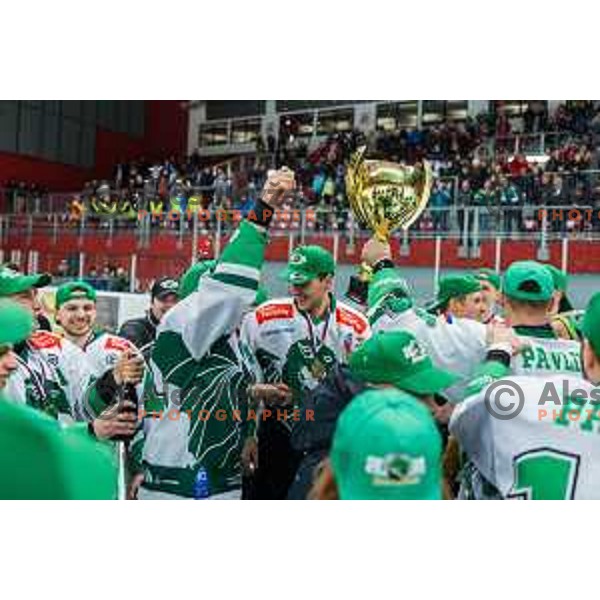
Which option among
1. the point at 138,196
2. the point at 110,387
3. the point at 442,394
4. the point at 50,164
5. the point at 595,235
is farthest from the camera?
the point at 50,164

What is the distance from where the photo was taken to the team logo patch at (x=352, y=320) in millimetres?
3023

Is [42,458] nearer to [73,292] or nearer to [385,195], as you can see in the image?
[385,195]

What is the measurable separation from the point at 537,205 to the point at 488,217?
0.84 feet

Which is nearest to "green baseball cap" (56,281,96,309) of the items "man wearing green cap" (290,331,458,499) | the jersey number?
"man wearing green cap" (290,331,458,499)

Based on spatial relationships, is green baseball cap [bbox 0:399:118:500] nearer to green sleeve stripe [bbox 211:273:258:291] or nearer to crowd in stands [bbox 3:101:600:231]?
green sleeve stripe [bbox 211:273:258:291]

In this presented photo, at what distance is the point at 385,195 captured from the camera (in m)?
3.10

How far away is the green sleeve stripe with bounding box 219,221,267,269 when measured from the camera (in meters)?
2.38

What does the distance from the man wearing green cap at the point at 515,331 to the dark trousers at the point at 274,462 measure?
586 mm

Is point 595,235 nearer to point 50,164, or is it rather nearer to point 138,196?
point 138,196

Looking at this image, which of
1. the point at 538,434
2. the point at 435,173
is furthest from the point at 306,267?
the point at 435,173

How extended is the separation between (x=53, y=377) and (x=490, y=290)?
1.51 m

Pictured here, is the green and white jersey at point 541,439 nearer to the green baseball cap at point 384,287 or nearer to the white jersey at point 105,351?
the green baseball cap at point 384,287
